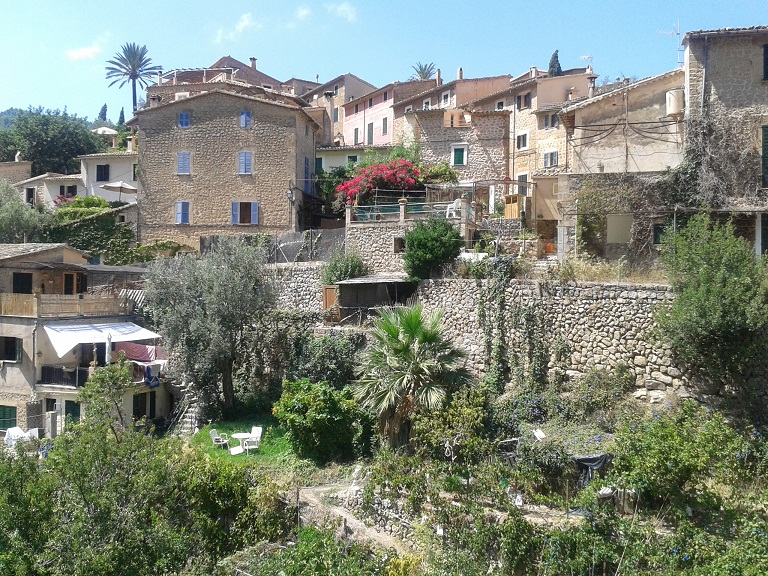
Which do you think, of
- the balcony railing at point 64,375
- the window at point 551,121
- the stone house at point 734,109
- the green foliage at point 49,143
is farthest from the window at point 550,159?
the green foliage at point 49,143

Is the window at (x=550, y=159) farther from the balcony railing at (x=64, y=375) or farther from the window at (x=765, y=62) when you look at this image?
the balcony railing at (x=64, y=375)

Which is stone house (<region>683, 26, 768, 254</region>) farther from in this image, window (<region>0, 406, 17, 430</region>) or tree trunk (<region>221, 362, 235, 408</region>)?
window (<region>0, 406, 17, 430</region>)

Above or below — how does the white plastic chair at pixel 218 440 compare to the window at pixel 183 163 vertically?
below

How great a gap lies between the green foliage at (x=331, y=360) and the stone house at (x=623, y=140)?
298 inches

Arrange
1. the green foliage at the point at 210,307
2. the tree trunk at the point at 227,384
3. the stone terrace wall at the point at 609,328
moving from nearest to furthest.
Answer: the stone terrace wall at the point at 609,328 → the green foliage at the point at 210,307 → the tree trunk at the point at 227,384

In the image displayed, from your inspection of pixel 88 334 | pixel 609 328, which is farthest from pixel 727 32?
pixel 88 334

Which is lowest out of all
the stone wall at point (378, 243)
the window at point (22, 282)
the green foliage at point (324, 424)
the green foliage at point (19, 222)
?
the green foliage at point (324, 424)

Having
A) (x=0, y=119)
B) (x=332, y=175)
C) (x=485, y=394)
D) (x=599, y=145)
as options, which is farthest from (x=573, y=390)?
(x=0, y=119)

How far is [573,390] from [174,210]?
2529 cm

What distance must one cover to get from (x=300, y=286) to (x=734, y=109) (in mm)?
16279

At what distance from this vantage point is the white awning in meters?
23.3

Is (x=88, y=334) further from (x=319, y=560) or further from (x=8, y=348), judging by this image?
(x=319, y=560)

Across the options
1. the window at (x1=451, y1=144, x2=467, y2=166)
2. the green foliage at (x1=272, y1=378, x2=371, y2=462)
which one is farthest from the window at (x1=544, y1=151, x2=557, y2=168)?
the green foliage at (x1=272, y1=378, x2=371, y2=462)

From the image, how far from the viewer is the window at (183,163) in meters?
36.4
